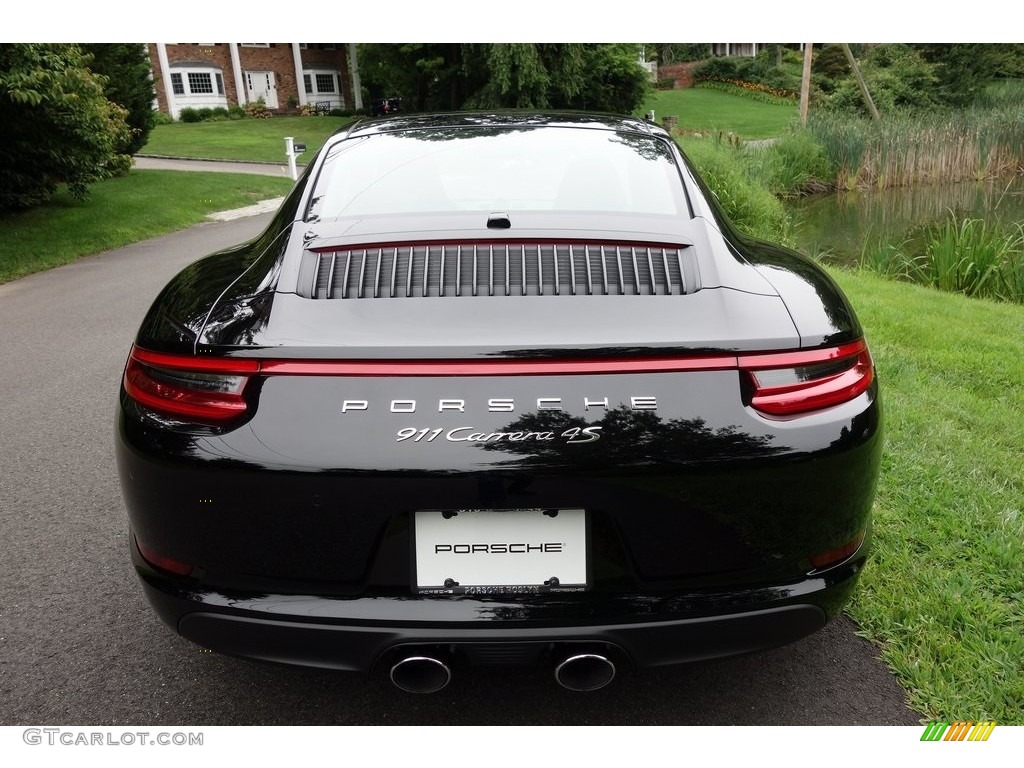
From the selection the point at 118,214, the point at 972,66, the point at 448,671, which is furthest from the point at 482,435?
the point at 972,66

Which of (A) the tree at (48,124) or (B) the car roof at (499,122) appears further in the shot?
(A) the tree at (48,124)

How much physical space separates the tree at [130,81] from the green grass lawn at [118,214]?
1095mm

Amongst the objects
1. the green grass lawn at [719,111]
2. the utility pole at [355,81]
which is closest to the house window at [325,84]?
the utility pole at [355,81]

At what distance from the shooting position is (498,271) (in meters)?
1.97

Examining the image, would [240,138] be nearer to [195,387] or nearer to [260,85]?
[260,85]

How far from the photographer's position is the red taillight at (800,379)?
1.79 metres

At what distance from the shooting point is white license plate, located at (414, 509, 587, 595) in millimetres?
1766

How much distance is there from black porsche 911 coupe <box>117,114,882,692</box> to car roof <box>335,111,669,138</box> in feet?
4.16

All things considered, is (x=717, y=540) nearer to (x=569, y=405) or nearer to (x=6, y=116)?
(x=569, y=405)

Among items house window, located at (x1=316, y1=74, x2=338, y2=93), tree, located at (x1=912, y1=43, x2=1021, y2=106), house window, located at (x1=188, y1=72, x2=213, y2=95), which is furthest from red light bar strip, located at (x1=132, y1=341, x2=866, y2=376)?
house window, located at (x1=316, y1=74, x2=338, y2=93)

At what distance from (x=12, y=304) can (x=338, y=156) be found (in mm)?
6772

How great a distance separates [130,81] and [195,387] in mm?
19859

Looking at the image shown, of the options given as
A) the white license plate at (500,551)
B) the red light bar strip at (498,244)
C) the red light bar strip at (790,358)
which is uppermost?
the red light bar strip at (498,244)
